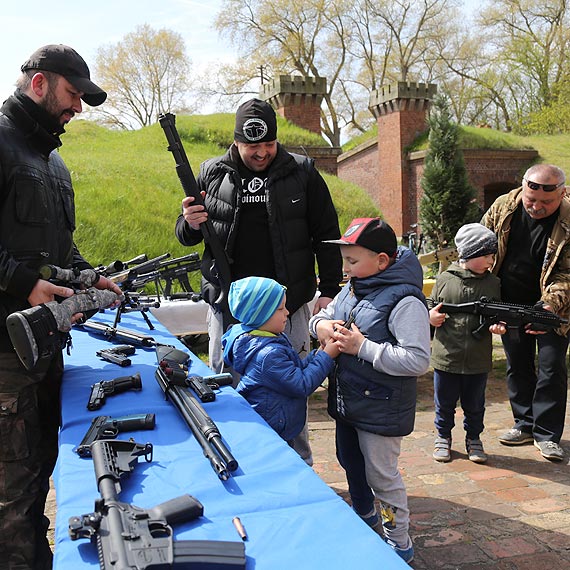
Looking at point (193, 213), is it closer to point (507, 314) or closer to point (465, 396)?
point (507, 314)

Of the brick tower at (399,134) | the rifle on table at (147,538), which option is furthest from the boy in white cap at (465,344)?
the brick tower at (399,134)

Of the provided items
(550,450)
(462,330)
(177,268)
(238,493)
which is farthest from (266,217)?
(177,268)

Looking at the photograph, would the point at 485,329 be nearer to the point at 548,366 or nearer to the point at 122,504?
the point at 548,366

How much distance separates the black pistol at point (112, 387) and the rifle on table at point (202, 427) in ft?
0.47

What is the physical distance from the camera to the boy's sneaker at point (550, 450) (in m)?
4.53

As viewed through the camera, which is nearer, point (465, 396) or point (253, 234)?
point (253, 234)

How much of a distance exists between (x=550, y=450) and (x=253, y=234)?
9.56ft

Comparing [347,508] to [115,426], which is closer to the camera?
[347,508]

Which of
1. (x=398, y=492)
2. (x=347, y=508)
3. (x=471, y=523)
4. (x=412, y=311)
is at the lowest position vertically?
(x=471, y=523)

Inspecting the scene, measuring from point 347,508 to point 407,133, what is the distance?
24266mm

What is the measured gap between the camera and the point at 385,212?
25562 mm

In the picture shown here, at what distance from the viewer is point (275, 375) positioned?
269 centimetres

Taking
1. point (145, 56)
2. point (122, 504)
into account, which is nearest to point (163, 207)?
point (122, 504)

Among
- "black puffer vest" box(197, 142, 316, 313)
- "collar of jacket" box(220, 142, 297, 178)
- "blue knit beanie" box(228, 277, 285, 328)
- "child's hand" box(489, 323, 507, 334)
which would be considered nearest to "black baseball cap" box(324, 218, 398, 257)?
"blue knit beanie" box(228, 277, 285, 328)
